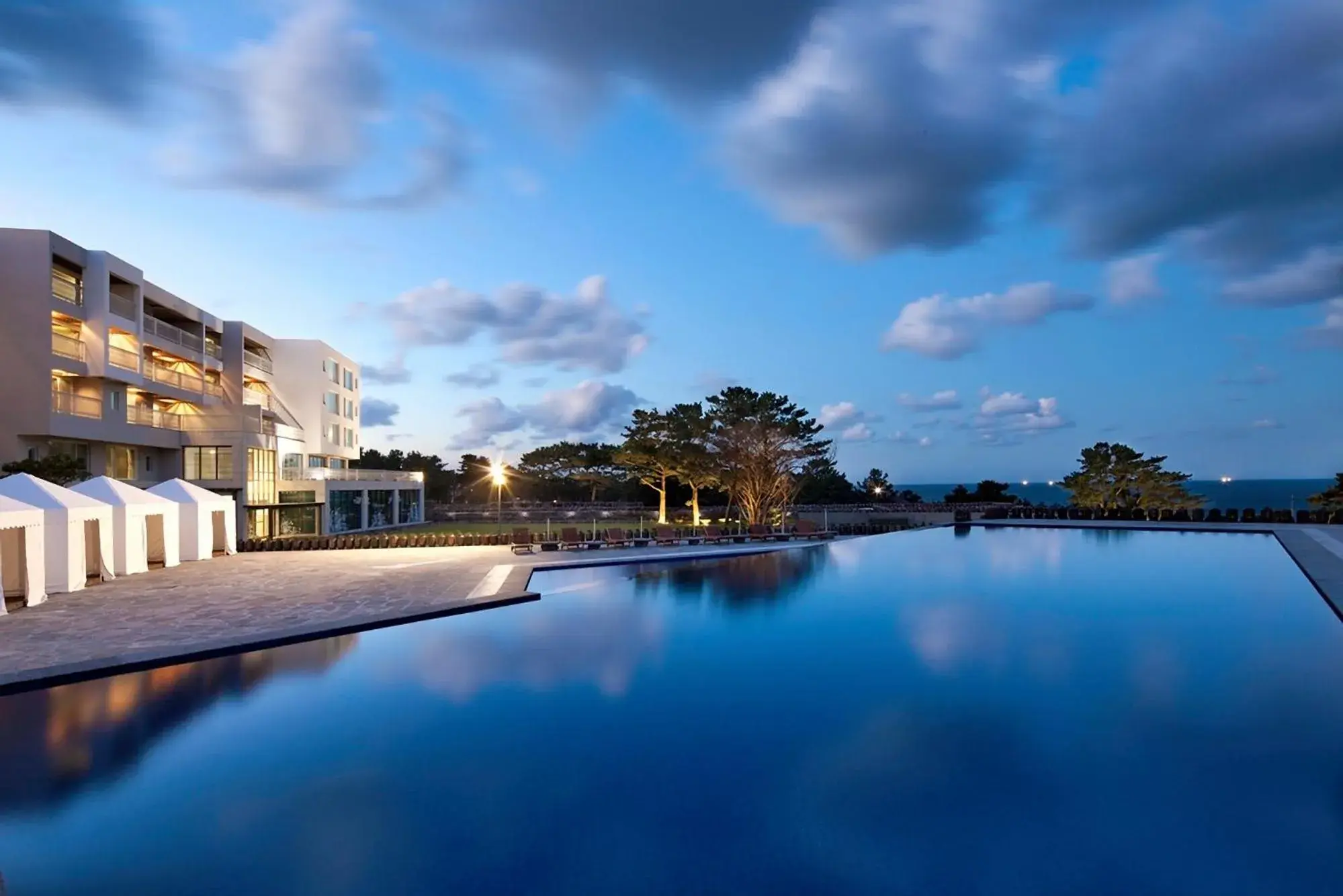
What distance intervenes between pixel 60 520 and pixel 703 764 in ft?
51.0

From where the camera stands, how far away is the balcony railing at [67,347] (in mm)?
23078

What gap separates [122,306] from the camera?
26.6m

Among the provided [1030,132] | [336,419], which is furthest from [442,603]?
[336,419]

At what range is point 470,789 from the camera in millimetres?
6062

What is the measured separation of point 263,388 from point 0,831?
125 ft

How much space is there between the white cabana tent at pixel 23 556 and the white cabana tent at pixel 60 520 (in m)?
0.32

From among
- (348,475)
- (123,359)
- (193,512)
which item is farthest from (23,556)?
(348,475)

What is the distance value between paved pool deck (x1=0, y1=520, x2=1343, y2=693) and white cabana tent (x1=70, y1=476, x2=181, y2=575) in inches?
21.2

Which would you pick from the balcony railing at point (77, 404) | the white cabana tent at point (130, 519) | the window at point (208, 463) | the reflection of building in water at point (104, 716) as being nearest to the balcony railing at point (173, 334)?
the balcony railing at point (77, 404)

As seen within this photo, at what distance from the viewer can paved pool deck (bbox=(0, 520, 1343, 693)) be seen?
10.2m

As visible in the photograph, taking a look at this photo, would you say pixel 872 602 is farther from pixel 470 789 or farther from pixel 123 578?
pixel 123 578

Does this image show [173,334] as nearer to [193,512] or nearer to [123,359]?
[123,359]

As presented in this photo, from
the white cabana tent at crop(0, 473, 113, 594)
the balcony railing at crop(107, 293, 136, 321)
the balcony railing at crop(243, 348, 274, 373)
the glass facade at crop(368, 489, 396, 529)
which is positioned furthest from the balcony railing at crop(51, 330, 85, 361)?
the glass facade at crop(368, 489, 396, 529)

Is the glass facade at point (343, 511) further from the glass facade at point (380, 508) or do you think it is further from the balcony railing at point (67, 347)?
the balcony railing at point (67, 347)
